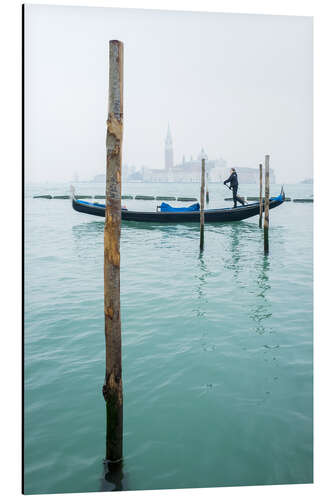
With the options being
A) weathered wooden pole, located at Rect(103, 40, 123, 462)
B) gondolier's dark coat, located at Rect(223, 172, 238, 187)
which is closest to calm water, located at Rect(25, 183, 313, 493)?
weathered wooden pole, located at Rect(103, 40, 123, 462)

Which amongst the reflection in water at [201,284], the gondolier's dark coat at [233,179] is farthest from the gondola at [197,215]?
the reflection in water at [201,284]

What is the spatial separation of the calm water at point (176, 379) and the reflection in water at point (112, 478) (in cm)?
1

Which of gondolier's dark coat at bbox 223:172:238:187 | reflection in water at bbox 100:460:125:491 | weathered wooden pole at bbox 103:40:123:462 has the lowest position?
reflection in water at bbox 100:460:125:491

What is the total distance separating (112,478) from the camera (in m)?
2.29

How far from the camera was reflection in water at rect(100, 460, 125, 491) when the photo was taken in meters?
2.28

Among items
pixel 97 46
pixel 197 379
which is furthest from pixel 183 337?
pixel 97 46

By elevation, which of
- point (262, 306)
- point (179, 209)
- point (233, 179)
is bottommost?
point (262, 306)

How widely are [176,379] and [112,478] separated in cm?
89

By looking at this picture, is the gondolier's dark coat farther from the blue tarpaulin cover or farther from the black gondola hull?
the blue tarpaulin cover

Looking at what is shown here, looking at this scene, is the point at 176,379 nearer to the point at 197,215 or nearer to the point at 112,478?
the point at 112,478

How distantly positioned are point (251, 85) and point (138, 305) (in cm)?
230

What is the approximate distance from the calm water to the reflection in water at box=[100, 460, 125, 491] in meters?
0.01

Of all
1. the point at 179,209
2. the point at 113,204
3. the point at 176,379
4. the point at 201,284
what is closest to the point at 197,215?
the point at 179,209
